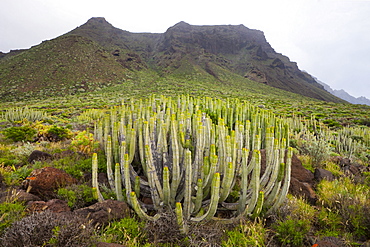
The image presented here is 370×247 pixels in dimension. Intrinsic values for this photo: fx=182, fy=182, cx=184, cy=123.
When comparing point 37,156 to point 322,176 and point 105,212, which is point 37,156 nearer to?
point 105,212

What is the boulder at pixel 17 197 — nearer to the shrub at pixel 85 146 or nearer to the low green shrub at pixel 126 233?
the low green shrub at pixel 126 233

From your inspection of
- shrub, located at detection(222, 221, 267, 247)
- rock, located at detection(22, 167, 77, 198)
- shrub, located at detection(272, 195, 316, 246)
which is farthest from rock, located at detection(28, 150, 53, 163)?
shrub, located at detection(272, 195, 316, 246)

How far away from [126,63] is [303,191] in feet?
252

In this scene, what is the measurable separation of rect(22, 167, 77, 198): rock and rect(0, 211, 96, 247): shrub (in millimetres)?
1249

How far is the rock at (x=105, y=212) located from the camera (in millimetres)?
2815

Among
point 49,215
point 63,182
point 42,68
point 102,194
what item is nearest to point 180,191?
point 102,194

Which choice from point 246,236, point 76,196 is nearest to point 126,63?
point 76,196

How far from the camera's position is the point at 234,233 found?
272 centimetres

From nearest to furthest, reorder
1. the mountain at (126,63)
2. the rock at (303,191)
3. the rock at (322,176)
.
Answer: the rock at (303,191) → the rock at (322,176) → the mountain at (126,63)

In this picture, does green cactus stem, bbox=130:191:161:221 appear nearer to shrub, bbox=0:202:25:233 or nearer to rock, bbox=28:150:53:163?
shrub, bbox=0:202:25:233

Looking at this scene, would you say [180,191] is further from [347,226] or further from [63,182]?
[347,226]

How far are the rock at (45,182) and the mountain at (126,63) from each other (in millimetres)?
43083

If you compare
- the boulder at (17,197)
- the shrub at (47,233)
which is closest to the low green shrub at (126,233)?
the shrub at (47,233)

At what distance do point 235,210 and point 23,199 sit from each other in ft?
12.3
